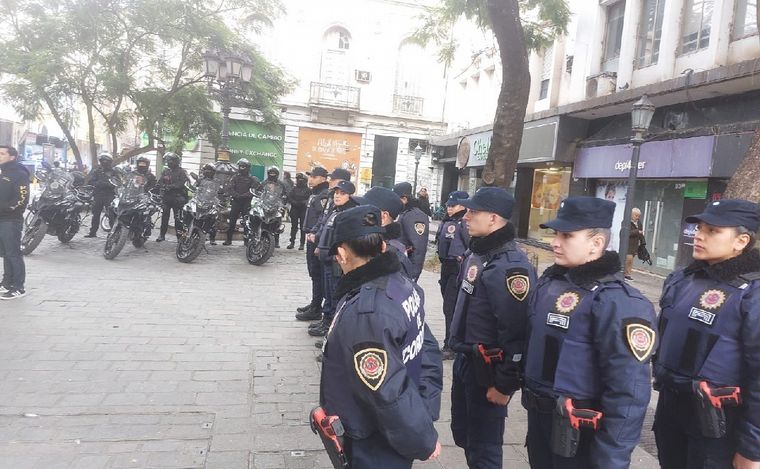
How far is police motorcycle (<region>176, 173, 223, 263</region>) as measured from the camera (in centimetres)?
966

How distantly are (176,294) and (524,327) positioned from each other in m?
5.85

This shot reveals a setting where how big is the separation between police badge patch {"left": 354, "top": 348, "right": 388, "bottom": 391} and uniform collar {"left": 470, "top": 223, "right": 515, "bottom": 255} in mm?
1386

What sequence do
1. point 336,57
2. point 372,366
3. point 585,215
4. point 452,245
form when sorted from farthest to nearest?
point 336,57 < point 452,245 < point 585,215 < point 372,366

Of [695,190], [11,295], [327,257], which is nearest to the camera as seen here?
[327,257]

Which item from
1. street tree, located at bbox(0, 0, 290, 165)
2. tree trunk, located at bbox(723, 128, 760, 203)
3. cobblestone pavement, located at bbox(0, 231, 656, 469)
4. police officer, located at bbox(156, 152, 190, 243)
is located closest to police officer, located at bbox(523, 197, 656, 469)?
cobblestone pavement, located at bbox(0, 231, 656, 469)

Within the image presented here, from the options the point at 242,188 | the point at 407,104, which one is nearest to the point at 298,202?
the point at 242,188

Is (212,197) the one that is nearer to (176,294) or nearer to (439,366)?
(176,294)

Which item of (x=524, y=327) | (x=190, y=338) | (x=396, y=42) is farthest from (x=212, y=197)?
(x=396, y=42)

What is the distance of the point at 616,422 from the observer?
6.76ft

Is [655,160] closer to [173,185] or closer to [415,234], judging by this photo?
[415,234]

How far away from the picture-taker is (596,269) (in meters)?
2.27

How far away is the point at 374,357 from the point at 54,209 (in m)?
9.67

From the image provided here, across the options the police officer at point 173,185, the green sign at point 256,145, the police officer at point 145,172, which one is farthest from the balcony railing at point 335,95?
the police officer at point 145,172

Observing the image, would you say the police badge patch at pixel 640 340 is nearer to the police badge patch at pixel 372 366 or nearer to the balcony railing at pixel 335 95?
the police badge patch at pixel 372 366
